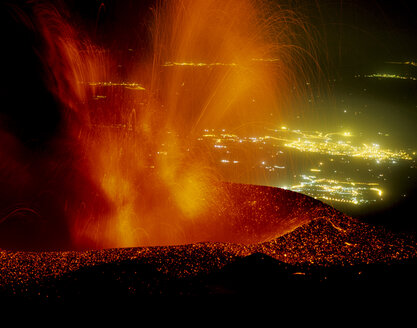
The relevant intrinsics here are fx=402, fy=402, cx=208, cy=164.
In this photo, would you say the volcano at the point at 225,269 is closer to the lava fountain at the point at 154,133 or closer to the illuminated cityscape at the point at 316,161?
the lava fountain at the point at 154,133

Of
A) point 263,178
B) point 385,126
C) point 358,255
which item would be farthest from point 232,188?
point 385,126

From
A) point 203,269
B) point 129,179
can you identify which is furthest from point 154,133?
point 203,269

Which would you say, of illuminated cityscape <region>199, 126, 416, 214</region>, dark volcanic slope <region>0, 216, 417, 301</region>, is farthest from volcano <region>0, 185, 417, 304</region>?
illuminated cityscape <region>199, 126, 416, 214</region>

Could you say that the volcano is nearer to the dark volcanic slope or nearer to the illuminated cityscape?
the dark volcanic slope

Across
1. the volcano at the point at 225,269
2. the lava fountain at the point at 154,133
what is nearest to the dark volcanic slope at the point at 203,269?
the volcano at the point at 225,269

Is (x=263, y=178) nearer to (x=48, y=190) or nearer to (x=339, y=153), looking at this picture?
(x=339, y=153)
